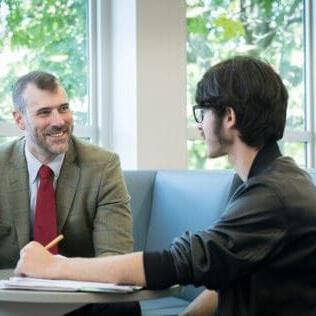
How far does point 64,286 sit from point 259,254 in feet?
1.50

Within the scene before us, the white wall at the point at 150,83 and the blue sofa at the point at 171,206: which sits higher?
the white wall at the point at 150,83

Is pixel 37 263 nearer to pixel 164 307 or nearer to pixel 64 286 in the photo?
pixel 64 286

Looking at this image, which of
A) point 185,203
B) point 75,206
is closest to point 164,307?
point 185,203

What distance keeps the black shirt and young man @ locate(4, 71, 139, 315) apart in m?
0.81

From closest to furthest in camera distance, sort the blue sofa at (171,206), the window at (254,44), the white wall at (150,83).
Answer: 1. the blue sofa at (171,206)
2. the white wall at (150,83)
3. the window at (254,44)

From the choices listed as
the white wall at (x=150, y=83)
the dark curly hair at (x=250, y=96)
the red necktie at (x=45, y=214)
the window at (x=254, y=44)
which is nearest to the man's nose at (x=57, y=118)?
the red necktie at (x=45, y=214)

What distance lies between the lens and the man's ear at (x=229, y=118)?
5.13 feet

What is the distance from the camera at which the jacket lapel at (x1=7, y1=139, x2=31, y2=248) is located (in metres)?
2.34

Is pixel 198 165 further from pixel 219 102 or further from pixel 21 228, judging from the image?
pixel 219 102

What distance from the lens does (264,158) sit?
1.57m

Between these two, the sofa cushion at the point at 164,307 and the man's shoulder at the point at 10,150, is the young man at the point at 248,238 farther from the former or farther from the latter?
the sofa cushion at the point at 164,307

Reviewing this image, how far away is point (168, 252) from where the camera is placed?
1475 millimetres

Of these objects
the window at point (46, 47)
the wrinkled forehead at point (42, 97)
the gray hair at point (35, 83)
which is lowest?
the wrinkled forehead at point (42, 97)

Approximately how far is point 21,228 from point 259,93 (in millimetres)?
1168
